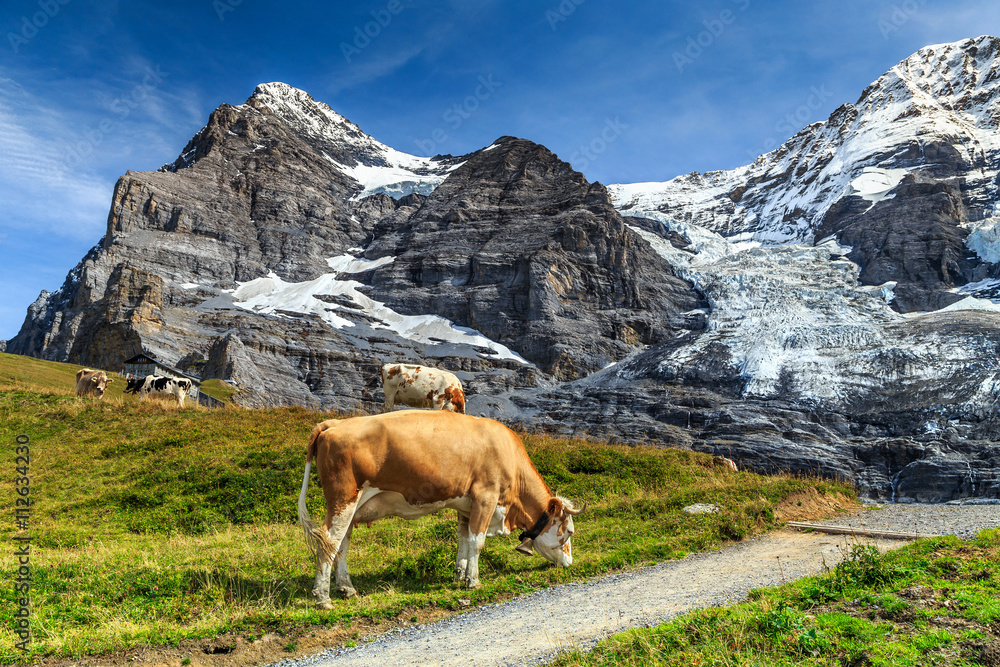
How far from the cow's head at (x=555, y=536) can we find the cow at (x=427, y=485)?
17 mm

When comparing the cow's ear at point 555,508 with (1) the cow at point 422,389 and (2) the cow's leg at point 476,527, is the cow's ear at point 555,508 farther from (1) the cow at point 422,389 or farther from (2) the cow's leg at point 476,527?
(1) the cow at point 422,389

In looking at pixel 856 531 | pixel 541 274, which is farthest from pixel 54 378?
pixel 541 274

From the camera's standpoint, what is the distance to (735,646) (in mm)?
5371

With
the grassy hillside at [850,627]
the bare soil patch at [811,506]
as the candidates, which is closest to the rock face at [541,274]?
the bare soil patch at [811,506]

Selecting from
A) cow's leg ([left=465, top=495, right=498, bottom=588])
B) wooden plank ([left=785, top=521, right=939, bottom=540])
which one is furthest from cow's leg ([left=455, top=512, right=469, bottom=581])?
wooden plank ([left=785, top=521, right=939, bottom=540])

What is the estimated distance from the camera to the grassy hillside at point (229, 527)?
754 centimetres

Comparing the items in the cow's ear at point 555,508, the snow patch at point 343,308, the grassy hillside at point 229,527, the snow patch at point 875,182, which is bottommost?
the grassy hillside at point 229,527

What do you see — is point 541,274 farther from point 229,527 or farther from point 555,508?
point 555,508

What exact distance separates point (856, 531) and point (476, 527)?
837 cm

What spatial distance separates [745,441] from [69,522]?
232 ft

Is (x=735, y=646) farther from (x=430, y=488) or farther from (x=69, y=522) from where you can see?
(x=69, y=522)

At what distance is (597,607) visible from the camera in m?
7.99

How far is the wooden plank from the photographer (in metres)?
11.1

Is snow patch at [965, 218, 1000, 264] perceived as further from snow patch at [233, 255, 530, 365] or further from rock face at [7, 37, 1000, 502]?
snow patch at [233, 255, 530, 365]
